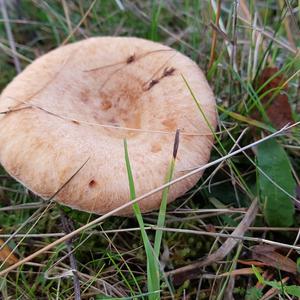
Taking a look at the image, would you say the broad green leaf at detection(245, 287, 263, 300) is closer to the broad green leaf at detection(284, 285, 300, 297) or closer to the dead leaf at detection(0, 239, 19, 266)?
the broad green leaf at detection(284, 285, 300, 297)

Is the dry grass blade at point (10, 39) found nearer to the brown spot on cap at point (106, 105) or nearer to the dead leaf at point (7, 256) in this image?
the brown spot on cap at point (106, 105)

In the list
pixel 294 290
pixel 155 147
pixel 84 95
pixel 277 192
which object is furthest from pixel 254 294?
pixel 84 95

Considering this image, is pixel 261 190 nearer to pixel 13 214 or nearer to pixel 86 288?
pixel 86 288

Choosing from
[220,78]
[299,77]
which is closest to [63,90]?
[220,78]

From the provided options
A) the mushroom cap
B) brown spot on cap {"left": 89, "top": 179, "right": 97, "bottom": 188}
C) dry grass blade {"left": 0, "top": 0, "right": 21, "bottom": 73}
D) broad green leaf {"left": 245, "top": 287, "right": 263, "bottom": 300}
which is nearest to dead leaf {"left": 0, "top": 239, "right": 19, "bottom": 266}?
the mushroom cap

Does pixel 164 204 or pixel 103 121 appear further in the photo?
pixel 103 121

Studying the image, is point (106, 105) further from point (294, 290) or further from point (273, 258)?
point (294, 290)
